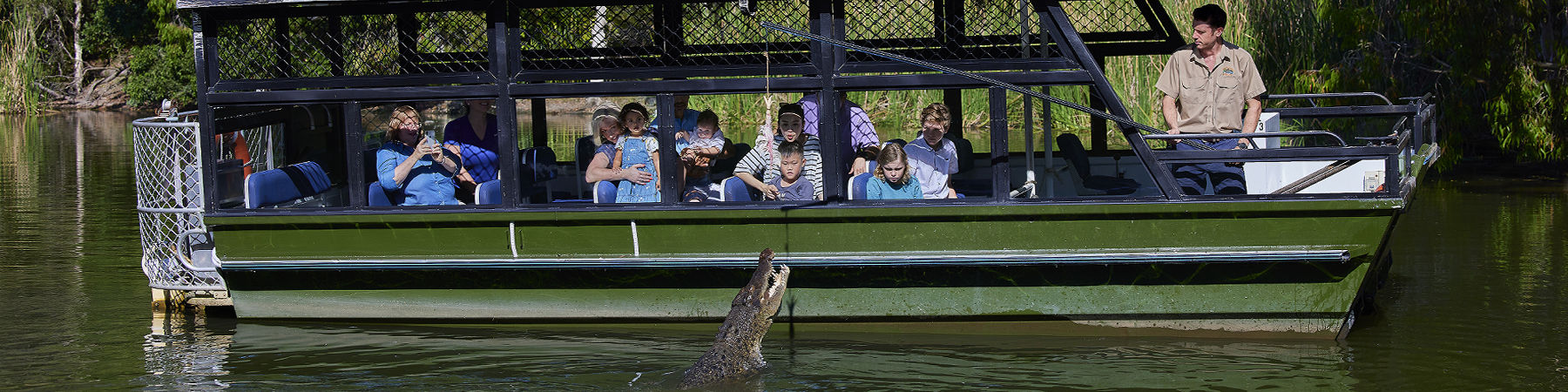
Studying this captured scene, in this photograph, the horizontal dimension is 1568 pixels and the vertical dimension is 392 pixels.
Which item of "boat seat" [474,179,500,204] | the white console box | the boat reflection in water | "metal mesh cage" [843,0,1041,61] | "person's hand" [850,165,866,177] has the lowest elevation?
the boat reflection in water

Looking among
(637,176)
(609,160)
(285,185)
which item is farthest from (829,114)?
(285,185)

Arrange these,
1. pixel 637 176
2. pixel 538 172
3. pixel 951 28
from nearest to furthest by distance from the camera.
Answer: pixel 637 176 < pixel 951 28 < pixel 538 172

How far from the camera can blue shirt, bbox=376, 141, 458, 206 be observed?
8352mm

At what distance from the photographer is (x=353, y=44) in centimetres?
884

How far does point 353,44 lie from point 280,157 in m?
1.08

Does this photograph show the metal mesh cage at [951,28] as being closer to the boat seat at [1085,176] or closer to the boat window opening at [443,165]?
the boat seat at [1085,176]

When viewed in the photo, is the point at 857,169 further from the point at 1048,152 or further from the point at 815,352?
the point at 1048,152

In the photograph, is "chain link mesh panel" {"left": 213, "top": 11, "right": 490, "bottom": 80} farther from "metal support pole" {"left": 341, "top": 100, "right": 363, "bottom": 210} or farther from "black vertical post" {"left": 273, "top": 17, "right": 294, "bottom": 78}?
"metal support pole" {"left": 341, "top": 100, "right": 363, "bottom": 210}

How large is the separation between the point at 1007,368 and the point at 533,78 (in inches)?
115

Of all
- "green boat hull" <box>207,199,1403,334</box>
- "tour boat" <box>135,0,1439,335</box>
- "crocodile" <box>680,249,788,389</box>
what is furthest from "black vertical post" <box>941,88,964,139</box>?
"crocodile" <box>680,249,788,389</box>

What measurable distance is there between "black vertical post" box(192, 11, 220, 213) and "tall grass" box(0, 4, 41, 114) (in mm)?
26438

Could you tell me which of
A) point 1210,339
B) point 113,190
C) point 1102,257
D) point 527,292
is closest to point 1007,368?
point 1102,257

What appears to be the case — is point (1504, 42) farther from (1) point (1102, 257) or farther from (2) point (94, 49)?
(2) point (94, 49)

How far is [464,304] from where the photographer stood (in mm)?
8453
